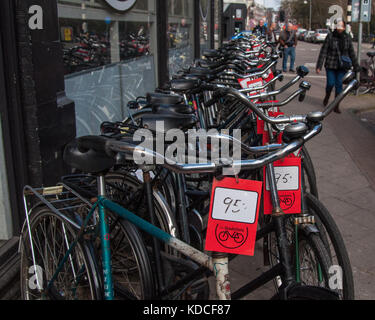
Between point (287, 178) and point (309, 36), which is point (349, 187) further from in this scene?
point (309, 36)

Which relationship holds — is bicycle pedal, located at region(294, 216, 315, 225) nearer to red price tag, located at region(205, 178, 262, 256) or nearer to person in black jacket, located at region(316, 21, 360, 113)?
red price tag, located at region(205, 178, 262, 256)

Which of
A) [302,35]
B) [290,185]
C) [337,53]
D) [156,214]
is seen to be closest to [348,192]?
[290,185]

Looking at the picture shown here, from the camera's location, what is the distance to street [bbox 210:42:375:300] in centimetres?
323

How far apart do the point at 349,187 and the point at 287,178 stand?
3035mm

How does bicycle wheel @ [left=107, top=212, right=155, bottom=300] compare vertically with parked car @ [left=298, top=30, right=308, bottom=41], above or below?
below

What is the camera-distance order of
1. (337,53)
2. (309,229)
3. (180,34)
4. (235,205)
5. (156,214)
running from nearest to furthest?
(235,205) → (309,229) → (156,214) → (337,53) → (180,34)

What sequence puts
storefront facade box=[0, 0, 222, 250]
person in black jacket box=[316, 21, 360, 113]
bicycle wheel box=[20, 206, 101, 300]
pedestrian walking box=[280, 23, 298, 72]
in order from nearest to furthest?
bicycle wheel box=[20, 206, 101, 300]
storefront facade box=[0, 0, 222, 250]
person in black jacket box=[316, 21, 360, 113]
pedestrian walking box=[280, 23, 298, 72]

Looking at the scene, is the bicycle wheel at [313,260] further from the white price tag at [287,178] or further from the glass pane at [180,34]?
the glass pane at [180,34]

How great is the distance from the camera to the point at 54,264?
2.46 meters

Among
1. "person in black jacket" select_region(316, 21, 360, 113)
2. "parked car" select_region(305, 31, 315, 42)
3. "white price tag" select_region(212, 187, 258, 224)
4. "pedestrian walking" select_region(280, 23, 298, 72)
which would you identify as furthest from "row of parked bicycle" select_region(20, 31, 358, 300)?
"parked car" select_region(305, 31, 315, 42)

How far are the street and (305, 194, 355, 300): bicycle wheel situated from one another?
32.8 inches

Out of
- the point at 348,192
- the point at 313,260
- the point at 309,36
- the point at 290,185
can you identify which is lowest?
the point at 348,192

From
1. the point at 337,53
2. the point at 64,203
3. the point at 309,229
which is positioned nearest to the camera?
the point at 309,229
